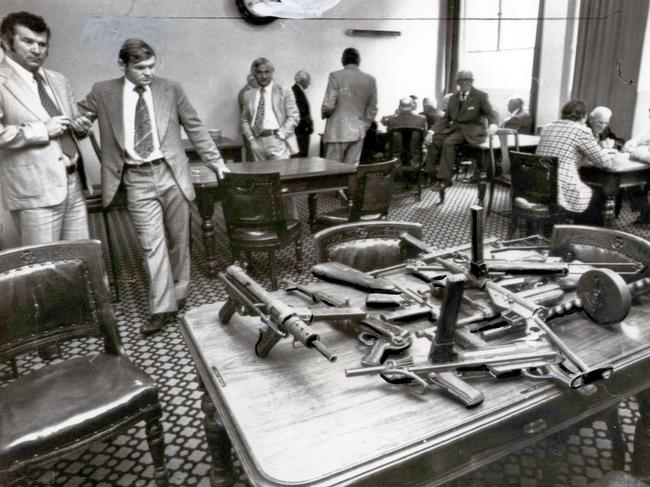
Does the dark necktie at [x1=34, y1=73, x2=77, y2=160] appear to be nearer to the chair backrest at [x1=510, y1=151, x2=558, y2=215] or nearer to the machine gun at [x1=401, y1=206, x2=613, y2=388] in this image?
the machine gun at [x1=401, y1=206, x2=613, y2=388]

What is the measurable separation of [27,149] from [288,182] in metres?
1.90

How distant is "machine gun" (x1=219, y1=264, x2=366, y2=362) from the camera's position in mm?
1404

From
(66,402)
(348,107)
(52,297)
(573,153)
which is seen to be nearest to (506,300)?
(66,402)

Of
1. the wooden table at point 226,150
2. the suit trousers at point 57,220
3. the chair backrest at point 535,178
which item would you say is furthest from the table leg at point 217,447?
the wooden table at point 226,150

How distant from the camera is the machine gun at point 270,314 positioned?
1.40m

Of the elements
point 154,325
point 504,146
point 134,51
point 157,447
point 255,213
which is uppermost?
point 134,51

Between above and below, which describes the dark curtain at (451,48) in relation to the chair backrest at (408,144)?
above

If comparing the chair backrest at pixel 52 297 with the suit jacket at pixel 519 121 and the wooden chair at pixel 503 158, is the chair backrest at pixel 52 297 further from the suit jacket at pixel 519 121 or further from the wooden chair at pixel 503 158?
the suit jacket at pixel 519 121

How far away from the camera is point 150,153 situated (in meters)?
3.24

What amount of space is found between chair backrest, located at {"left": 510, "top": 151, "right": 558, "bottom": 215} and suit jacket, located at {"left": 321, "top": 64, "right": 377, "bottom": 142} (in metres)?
2.30

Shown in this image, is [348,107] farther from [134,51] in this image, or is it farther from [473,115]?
[134,51]

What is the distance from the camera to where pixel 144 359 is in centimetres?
310

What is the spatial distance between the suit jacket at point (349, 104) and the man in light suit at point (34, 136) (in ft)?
11.7

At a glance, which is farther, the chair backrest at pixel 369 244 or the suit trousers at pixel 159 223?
the suit trousers at pixel 159 223
